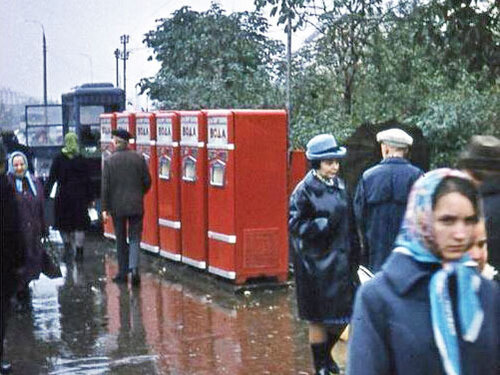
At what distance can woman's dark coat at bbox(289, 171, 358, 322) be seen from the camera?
7945mm

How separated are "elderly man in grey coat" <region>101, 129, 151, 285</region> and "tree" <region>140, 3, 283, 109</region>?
30.4 feet

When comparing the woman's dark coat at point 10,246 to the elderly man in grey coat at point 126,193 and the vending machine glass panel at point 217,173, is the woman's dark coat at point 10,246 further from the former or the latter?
the elderly man in grey coat at point 126,193

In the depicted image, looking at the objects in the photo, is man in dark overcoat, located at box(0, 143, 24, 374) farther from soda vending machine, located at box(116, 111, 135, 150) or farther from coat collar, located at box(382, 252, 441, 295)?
soda vending machine, located at box(116, 111, 135, 150)

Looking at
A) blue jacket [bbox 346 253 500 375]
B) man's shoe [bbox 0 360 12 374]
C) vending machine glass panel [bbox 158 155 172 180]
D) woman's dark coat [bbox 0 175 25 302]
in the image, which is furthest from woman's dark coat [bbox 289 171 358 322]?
vending machine glass panel [bbox 158 155 172 180]

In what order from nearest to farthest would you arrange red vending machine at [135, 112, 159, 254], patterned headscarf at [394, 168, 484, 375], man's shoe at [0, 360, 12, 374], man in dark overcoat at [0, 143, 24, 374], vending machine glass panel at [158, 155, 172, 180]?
patterned headscarf at [394, 168, 484, 375]
man in dark overcoat at [0, 143, 24, 374]
man's shoe at [0, 360, 12, 374]
vending machine glass panel at [158, 155, 172, 180]
red vending machine at [135, 112, 159, 254]

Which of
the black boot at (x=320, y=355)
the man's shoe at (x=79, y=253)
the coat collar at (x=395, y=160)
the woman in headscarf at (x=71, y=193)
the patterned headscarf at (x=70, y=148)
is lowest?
the man's shoe at (x=79, y=253)

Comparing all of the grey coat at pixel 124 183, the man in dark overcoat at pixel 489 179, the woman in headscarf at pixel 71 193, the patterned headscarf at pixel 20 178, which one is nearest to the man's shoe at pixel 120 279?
the grey coat at pixel 124 183

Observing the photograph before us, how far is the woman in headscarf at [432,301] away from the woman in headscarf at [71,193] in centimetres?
1260

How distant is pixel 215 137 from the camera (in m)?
12.7

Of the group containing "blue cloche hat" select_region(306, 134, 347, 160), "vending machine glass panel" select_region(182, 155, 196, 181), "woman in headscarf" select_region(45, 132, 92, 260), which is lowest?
"woman in headscarf" select_region(45, 132, 92, 260)

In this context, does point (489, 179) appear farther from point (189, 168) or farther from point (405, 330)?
point (189, 168)

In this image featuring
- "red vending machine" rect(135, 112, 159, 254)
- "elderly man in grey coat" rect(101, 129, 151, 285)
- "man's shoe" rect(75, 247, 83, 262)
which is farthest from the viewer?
"man's shoe" rect(75, 247, 83, 262)

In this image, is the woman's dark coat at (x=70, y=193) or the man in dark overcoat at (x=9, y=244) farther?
the woman's dark coat at (x=70, y=193)

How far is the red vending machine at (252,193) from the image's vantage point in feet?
40.0
